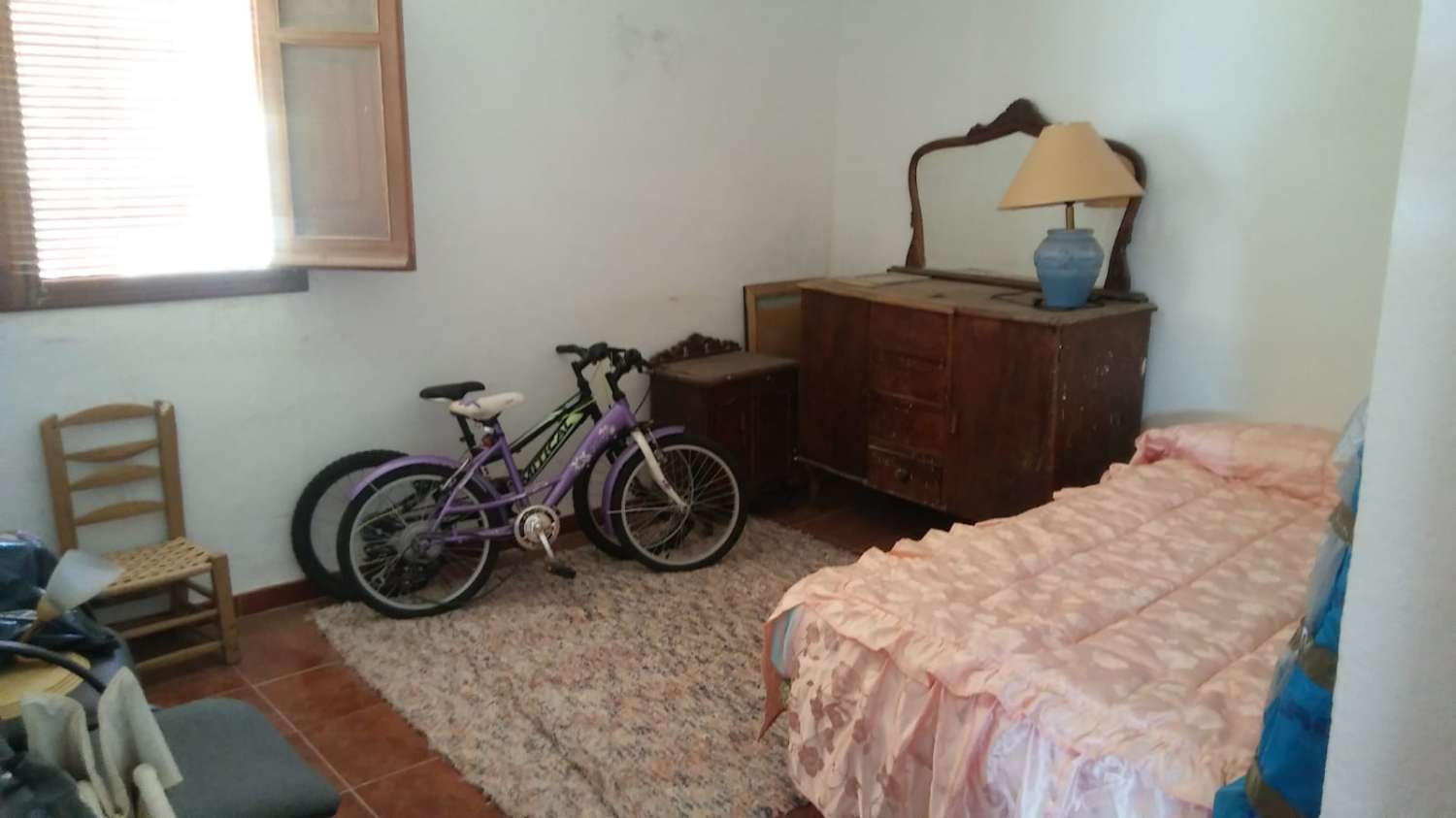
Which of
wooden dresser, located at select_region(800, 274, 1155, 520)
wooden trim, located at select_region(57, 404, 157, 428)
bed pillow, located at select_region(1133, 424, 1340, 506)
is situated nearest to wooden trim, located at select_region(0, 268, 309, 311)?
wooden trim, located at select_region(57, 404, 157, 428)

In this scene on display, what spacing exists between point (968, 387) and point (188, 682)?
101 inches

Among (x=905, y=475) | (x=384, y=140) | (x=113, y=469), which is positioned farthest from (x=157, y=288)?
(x=905, y=475)

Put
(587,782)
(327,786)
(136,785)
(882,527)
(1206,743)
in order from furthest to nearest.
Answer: (882,527), (587,782), (327,786), (1206,743), (136,785)

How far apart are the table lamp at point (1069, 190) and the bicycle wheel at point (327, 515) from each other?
225 cm

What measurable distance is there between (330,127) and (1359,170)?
305 cm

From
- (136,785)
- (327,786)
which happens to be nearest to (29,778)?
(136,785)

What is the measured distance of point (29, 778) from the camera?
136 cm

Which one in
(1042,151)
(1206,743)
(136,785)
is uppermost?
(1042,151)

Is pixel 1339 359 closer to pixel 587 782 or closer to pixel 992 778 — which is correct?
pixel 992 778

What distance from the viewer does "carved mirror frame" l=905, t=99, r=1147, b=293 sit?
361 cm

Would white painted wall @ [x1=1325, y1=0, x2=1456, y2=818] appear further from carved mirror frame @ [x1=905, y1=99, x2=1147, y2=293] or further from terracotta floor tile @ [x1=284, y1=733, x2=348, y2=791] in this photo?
carved mirror frame @ [x1=905, y1=99, x2=1147, y2=293]

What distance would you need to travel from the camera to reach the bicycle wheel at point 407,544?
3.29 metres

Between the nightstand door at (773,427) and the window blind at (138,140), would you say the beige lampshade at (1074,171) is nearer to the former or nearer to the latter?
the nightstand door at (773,427)

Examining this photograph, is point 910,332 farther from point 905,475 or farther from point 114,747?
point 114,747
